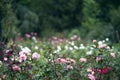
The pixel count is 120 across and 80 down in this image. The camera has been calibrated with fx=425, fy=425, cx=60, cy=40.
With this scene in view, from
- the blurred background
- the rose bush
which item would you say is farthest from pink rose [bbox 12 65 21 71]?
the blurred background

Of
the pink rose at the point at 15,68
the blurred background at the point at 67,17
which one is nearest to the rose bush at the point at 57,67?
the pink rose at the point at 15,68

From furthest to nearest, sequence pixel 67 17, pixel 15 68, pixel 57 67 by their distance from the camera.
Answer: pixel 67 17 → pixel 57 67 → pixel 15 68

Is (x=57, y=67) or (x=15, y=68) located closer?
(x=15, y=68)

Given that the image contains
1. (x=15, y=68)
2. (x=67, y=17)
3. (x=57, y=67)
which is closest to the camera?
(x=15, y=68)

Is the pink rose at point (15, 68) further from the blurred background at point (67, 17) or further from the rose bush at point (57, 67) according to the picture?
the blurred background at point (67, 17)

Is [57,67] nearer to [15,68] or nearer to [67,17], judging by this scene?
[15,68]

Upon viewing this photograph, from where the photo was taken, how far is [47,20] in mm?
30375

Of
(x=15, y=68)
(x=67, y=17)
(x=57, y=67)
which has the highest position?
(x=67, y=17)

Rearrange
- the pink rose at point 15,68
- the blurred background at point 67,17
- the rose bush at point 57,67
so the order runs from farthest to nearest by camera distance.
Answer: the blurred background at point 67,17 → the rose bush at point 57,67 → the pink rose at point 15,68

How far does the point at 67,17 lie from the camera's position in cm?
3102

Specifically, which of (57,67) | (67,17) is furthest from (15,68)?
(67,17)

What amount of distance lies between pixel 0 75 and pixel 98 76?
5.48 ft

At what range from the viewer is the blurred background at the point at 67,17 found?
22.4 m

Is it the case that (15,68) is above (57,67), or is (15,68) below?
below
